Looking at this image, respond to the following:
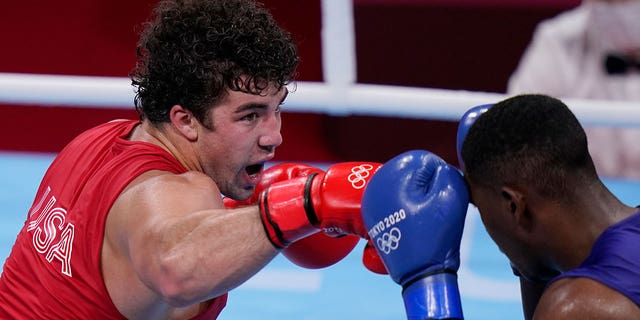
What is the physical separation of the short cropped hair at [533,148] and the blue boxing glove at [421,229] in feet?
0.37

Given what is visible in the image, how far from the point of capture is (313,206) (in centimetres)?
214

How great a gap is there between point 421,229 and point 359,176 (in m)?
0.28

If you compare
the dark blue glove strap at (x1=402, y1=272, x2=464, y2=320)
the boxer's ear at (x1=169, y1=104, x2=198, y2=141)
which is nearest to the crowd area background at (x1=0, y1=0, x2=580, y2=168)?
the boxer's ear at (x1=169, y1=104, x2=198, y2=141)

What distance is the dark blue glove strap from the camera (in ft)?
6.51

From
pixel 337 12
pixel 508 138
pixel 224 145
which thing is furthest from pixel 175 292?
pixel 337 12

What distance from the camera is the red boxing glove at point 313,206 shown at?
2.09 meters

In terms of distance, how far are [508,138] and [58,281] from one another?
1050 millimetres

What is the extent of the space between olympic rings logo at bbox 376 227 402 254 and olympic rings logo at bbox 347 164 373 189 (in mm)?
176

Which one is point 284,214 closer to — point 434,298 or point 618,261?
point 434,298

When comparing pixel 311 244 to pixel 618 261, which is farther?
pixel 311 244

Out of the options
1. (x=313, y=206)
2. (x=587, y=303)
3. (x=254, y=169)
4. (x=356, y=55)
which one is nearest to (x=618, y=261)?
(x=587, y=303)

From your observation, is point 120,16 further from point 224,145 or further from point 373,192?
point 373,192

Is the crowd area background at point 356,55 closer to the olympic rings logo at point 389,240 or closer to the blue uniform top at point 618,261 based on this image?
the olympic rings logo at point 389,240

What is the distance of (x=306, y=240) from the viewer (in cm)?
267
